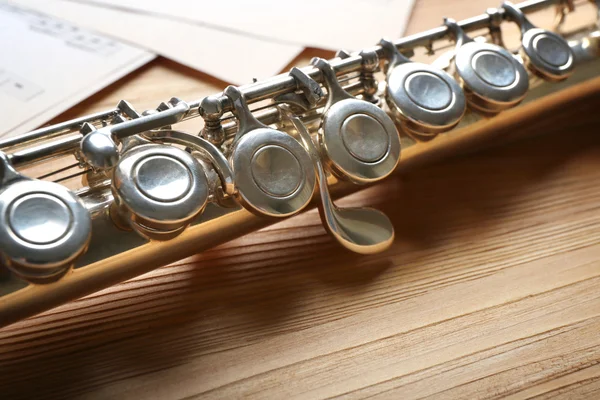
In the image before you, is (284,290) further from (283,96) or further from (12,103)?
(12,103)

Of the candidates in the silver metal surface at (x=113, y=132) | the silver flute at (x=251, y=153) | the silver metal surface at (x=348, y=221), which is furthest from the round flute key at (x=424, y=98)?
the silver metal surface at (x=113, y=132)

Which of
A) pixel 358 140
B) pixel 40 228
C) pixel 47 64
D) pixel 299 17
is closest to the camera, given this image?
pixel 40 228

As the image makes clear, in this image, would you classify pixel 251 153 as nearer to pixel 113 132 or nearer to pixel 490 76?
pixel 113 132

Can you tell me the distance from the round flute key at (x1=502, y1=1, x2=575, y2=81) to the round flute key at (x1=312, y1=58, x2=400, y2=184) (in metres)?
0.23

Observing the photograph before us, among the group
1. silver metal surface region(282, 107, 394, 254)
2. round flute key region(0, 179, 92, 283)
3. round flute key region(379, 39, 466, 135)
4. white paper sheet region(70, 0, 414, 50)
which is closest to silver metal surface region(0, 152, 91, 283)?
round flute key region(0, 179, 92, 283)

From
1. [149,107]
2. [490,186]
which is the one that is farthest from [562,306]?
[149,107]

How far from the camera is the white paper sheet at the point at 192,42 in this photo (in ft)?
2.82

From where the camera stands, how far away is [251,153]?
0.54 m

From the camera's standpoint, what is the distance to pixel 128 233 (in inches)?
21.2

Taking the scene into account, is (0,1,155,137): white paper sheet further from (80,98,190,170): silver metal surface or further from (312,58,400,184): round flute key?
(312,58,400,184): round flute key

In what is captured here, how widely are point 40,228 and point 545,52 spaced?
594mm

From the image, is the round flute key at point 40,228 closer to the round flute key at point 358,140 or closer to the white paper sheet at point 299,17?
the round flute key at point 358,140

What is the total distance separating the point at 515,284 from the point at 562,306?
5cm

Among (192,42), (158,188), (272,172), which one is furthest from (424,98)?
(192,42)
